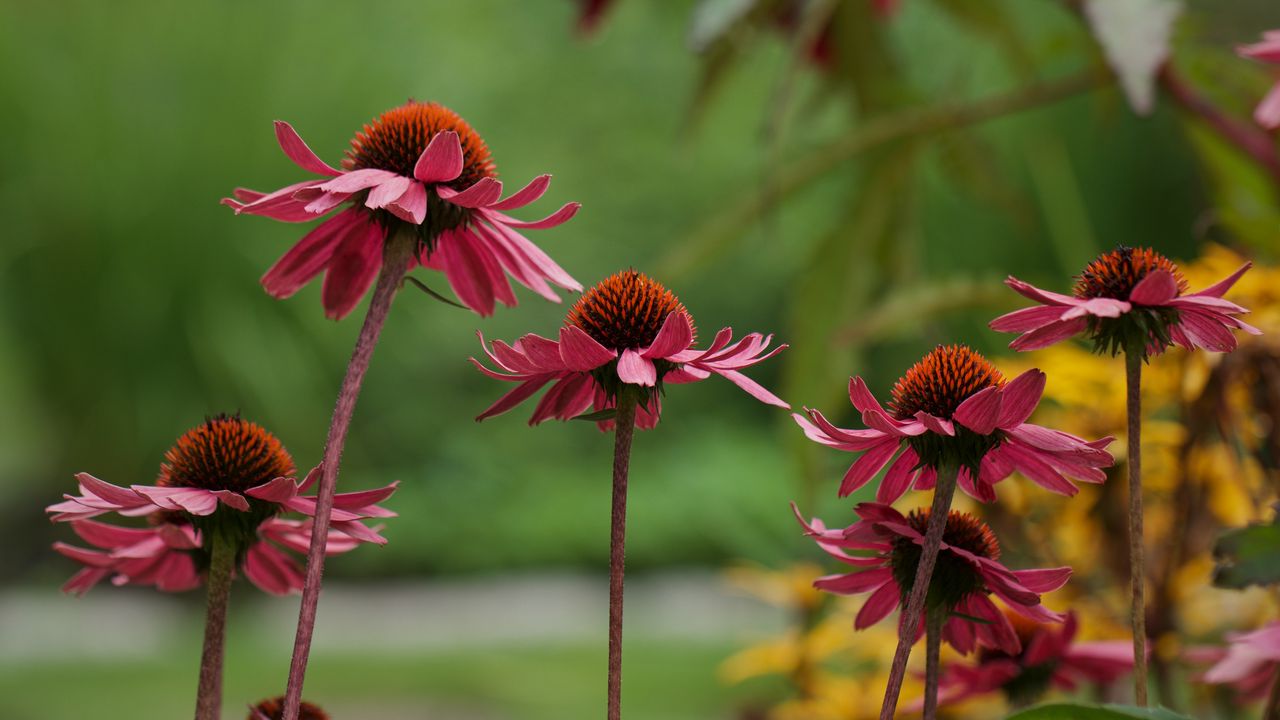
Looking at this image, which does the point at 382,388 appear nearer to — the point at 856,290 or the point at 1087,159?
the point at 1087,159

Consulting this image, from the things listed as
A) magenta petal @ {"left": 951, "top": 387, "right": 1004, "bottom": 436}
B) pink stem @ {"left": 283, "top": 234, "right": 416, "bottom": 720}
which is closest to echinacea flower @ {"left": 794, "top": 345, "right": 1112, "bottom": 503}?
magenta petal @ {"left": 951, "top": 387, "right": 1004, "bottom": 436}

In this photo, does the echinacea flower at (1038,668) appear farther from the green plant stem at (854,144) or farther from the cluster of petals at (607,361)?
the green plant stem at (854,144)

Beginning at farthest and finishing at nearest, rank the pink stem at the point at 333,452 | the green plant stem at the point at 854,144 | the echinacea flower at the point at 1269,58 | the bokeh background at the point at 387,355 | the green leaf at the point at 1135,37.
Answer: the bokeh background at the point at 387,355 < the green plant stem at the point at 854,144 < the green leaf at the point at 1135,37 < the echinacea flower at the point at 1269,58 < the pink stem at the point at 333,452

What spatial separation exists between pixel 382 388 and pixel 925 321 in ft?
10.8

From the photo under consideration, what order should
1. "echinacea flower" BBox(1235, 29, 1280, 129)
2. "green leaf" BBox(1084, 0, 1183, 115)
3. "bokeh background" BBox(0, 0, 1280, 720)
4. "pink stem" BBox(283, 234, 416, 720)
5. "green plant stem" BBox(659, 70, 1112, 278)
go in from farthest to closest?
"bokeh background" BBox(0, 0, 1280, 720) < "green plant stem" BBox(659, 70, 1112, 278) < "green leaf" BBox(1084, 0, 1183, 115) < "echinacea flower" BBox(1235, 29, 1280, 129) < "pink stem" BBox(283, 234, 416, 720)

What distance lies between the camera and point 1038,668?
1.36ft

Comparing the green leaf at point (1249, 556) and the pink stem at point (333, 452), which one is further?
the green leaf at point (1249, 556)

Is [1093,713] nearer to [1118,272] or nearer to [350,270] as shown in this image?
[1118,272]

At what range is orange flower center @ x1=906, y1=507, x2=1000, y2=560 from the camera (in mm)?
344

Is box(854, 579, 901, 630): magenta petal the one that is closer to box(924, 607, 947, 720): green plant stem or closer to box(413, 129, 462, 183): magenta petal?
box(924, 607, 947, 720): green plant stem

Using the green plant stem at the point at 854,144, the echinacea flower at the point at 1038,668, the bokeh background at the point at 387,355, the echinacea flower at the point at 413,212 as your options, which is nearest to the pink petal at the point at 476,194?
the echinacea flower at the point at 413,212

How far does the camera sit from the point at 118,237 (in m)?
3.31

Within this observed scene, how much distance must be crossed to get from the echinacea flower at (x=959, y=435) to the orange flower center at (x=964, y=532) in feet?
0.05

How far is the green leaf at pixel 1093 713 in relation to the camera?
29 cm
